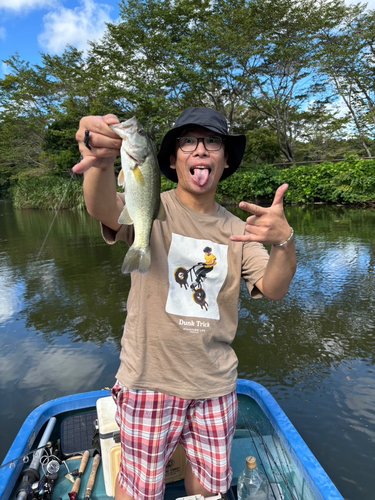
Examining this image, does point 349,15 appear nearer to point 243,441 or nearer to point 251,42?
point 251,42

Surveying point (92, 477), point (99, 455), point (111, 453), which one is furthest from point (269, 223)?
point (99, 455)

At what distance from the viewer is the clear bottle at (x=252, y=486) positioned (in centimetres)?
233

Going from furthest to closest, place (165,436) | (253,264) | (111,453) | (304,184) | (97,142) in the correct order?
1. (304,184)
2. (111,453)
3. (253,264)
4. (165,436)
5. (97,142)

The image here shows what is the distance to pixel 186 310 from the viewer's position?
186cm

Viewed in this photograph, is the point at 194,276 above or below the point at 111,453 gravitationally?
above

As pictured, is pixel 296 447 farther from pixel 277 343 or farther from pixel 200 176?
pixel 277 343

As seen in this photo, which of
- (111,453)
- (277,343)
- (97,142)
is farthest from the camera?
(277,343)

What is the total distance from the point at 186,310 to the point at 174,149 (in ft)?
3.26

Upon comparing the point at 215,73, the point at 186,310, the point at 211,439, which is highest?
the point at 215,73

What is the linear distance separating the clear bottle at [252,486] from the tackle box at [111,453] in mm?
438

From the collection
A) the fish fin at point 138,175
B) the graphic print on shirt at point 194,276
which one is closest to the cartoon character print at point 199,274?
the graphic print on shirt at point 194,276

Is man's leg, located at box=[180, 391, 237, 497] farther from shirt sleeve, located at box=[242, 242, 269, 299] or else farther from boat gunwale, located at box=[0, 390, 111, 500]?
boat gunwale, located at box=[0, 390, 111, 500]

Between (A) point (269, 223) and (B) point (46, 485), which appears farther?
(B) point (46, 485)

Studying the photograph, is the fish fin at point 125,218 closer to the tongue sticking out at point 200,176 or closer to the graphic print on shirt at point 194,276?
the graphic print on shirt at point 194,276
